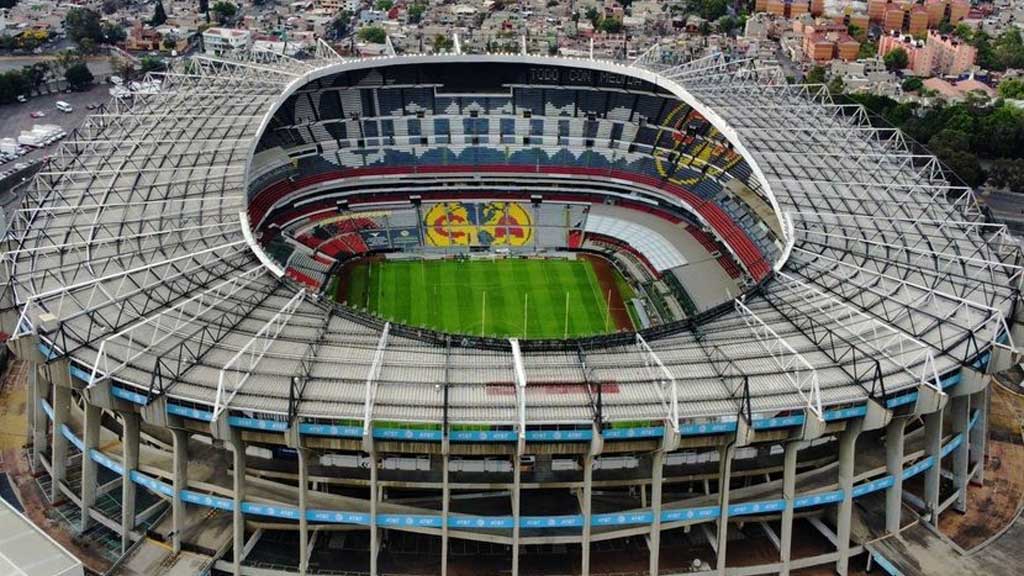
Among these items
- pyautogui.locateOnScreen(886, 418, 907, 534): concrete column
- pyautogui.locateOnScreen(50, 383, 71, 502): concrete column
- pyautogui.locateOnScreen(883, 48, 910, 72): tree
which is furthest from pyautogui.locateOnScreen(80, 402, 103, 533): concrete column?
pyautogui.locateOnScreen(883, 48, 910, 72): tree

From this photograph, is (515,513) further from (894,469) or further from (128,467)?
(894,469)

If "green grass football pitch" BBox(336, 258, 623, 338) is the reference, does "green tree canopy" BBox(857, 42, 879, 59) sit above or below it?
Answer: above

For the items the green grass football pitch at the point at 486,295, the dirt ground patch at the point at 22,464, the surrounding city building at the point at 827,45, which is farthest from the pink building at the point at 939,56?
the dirt ground patch at the point at 22,464

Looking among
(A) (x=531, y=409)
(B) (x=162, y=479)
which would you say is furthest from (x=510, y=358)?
(B) (x=162, y=479)

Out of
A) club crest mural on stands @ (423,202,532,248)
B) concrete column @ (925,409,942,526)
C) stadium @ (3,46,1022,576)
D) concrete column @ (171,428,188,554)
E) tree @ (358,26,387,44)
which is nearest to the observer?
stadium @ (3,46,1022,576)

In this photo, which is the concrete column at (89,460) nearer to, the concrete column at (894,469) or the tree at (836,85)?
the concrete column at (894,469)

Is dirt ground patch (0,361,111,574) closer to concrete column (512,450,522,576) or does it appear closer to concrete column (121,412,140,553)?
concrete column (121,412,140,553)

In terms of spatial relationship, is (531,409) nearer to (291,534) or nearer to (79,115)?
(291,534)
